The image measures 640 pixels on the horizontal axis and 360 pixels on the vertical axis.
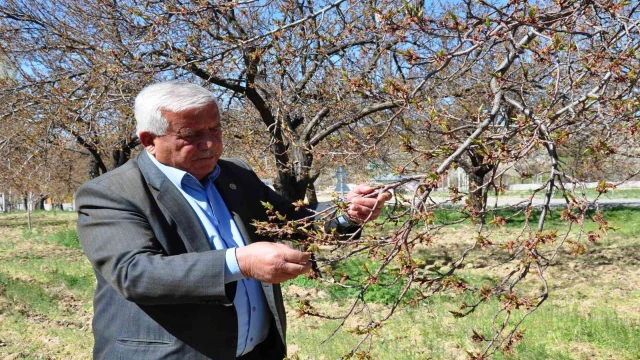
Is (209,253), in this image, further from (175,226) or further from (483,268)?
(483,268)

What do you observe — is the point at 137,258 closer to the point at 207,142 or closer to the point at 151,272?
the point at 151,272

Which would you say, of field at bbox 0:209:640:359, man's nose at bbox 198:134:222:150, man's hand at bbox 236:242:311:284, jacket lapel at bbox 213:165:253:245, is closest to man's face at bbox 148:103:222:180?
man's nose at bbox 198:134:222:150

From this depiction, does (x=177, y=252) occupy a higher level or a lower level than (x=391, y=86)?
lower

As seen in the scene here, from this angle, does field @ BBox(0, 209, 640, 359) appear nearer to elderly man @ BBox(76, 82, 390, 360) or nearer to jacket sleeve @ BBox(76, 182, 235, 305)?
elderly man @ BBox(76, 82, 390, 360)

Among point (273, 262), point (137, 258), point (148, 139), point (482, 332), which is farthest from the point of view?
point (482, 332)

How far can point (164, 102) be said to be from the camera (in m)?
1.93

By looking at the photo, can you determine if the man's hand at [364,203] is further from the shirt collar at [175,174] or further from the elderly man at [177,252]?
the shirt collar at [175,174]

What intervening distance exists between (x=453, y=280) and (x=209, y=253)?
880 mm

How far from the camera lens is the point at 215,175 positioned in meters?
2.23

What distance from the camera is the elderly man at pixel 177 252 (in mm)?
1713

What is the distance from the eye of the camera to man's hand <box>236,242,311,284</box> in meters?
1.63

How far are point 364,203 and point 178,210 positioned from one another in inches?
27.1

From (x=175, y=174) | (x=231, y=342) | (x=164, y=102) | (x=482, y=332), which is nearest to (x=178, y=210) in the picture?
(x=175, y=174)

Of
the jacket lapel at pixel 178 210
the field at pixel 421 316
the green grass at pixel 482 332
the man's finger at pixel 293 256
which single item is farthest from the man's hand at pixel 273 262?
the green grass at pixel 482 332
